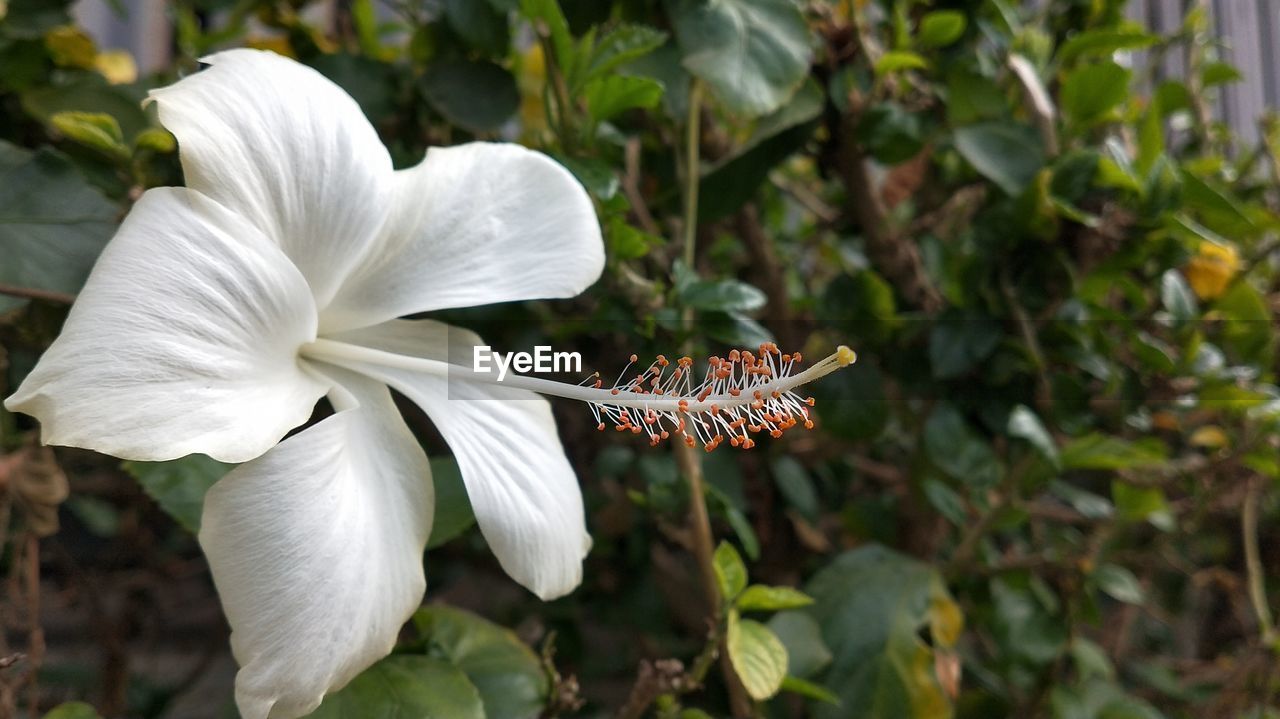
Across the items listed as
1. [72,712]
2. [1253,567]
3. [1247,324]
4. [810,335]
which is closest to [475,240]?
[72,712]

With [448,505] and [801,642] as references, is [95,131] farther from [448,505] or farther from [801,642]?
[801,642]

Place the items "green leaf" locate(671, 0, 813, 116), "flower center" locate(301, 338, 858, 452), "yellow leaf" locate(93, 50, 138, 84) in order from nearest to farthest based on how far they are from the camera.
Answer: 1. "flower center" locate(301, 338, 858, 452)
2. "green leaf" locate(671, 0, 813, 116)
3. "yellow leaf" locate(93, 50, 138, 84)

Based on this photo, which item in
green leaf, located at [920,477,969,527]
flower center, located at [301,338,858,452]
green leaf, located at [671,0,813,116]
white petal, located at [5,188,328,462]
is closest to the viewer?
white petal, located at [5,188,328,462]

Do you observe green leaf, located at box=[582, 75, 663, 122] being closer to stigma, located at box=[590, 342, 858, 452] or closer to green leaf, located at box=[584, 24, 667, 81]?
green leaf, located at box=[584, 24, 667, 81]

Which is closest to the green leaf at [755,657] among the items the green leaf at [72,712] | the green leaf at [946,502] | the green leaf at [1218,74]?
the green leaf at [946,502]

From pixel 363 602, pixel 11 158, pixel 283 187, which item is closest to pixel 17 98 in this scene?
pixel 11 158

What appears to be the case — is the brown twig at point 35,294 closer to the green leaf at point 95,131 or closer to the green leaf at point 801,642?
the green leaf at point 95,131

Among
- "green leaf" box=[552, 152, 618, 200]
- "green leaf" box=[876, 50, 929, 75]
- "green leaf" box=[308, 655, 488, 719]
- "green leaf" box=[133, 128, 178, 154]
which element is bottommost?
"green leaf" box=[308, 655, 488, 719]

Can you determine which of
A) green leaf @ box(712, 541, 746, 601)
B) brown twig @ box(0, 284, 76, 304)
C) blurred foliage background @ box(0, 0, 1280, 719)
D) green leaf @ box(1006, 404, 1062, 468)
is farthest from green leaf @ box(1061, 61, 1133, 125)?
brown twig @ box(0, 284, 76, 304)
